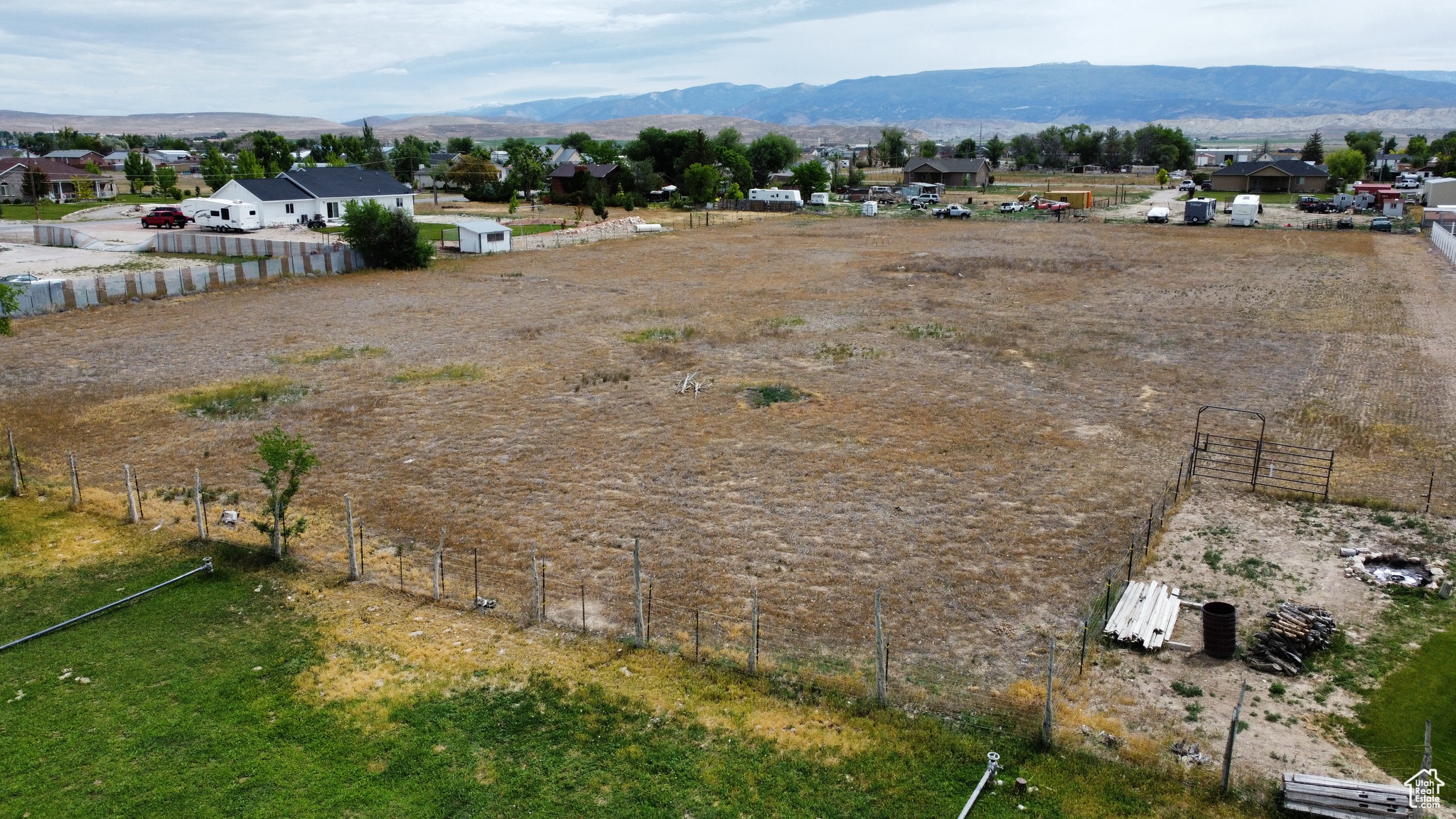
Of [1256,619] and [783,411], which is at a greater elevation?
[783,411]

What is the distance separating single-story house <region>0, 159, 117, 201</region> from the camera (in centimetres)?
8262

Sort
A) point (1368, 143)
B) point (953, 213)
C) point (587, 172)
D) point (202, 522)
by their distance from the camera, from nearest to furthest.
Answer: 1. point (202, 522)
2. point (953, 213)
3. point (587, 172)
4. point (1368, 143)

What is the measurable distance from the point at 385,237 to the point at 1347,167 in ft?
332

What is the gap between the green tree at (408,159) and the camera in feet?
358

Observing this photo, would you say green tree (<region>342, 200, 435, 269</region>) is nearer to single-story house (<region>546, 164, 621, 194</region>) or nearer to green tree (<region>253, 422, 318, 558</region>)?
green tree (<region>253, 422, 318, 558</region>)

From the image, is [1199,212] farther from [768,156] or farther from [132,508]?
[132,508]

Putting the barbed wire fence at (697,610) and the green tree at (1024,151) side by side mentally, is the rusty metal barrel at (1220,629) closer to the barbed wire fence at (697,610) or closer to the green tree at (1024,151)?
the barbed wire fence at (697,610)

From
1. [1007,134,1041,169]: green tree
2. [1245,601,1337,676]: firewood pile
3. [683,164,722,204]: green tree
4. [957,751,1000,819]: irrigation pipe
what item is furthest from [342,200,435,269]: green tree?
[1007,134,1041,169]: green tree

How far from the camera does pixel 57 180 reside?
85.9 m

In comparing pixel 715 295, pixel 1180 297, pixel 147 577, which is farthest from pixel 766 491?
pixel 1180 297

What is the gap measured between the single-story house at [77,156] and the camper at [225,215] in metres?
60.1

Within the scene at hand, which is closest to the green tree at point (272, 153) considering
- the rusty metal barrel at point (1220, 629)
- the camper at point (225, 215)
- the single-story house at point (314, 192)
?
the single-story house at point (314, 192)

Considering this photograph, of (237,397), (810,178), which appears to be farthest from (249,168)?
(237,397)

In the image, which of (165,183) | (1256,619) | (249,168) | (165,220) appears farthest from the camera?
(249,168)
